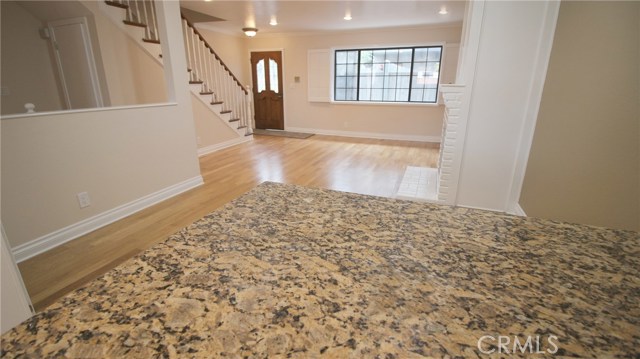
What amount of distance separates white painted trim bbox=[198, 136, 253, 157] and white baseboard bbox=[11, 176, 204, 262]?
75.1 inches

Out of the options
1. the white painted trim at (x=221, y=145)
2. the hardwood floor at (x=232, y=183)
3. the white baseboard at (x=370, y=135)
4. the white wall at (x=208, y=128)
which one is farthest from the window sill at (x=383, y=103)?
the white wall at (x=208, y=128)

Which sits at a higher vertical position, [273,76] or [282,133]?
[273,76]

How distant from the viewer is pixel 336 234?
0.78 metres

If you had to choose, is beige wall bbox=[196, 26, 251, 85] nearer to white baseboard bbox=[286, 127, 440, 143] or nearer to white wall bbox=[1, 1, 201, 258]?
white baseboard bbox=[286, 127, 440, 143]

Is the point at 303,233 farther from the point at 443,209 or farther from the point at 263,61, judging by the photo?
the point at 263,61

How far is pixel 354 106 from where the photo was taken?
282 inches

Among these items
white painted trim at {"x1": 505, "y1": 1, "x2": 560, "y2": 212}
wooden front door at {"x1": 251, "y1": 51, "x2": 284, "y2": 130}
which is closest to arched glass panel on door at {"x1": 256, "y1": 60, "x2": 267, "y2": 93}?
wooden front door at {"x1": 251, "y1": 51, "x2": 284, "y2": 130}

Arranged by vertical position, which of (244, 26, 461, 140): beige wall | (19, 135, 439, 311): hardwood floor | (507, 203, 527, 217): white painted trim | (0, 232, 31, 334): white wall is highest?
(244, 26, 461, 140): beige wall

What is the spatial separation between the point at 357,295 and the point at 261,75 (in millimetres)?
8041

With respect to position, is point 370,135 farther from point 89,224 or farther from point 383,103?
point 89,224

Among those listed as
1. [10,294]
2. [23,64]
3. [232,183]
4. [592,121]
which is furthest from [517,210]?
[23,64]

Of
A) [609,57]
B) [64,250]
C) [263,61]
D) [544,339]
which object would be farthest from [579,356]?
[263,61]

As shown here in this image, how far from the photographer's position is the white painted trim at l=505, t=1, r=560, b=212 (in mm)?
2397

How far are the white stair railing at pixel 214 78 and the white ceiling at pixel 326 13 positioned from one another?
1.71 ft
